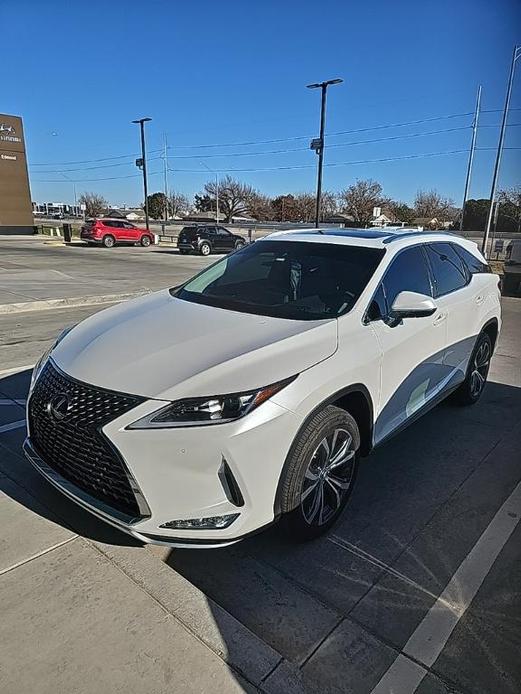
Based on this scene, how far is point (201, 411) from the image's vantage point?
2.05 meters

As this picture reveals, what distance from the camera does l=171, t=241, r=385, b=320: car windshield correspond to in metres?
2.99

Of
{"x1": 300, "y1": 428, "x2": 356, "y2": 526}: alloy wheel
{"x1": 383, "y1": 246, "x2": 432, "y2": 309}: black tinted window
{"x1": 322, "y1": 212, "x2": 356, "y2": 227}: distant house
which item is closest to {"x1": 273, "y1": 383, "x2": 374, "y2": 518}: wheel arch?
{"x1": 300, "y1": 428, "x2": 356, "y2": 526}: alloy wheel

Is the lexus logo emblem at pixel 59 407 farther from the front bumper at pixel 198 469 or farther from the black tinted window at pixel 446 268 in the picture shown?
the black tinted window at pixel 446 268

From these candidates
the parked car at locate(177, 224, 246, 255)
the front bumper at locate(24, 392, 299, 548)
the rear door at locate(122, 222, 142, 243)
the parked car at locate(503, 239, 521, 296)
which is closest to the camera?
the front bumper at locate(24, 392, 299, 548)

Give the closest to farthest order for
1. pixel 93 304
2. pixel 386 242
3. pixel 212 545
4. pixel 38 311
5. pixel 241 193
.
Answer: pixel 212 545 → pixel 386 242 → pixel 38 311 → pixel 93 304 → pixel 241 193

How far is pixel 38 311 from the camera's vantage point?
8.86 meters

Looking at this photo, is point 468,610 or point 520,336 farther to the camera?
point 520,336

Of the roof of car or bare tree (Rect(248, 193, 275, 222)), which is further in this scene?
bare tree (Rect(248, 193, 275, 222))

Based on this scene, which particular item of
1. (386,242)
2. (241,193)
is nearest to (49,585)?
(386,242)

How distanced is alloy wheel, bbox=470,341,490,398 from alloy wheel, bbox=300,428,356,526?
93.8 inches

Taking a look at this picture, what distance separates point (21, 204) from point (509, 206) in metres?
45.5

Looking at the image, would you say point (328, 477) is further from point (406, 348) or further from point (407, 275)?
point (407, 275)

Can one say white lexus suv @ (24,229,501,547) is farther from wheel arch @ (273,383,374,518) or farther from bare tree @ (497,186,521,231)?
bare tree @ (497,186,521,231)

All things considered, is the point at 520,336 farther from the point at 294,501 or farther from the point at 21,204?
the point at 21,204
